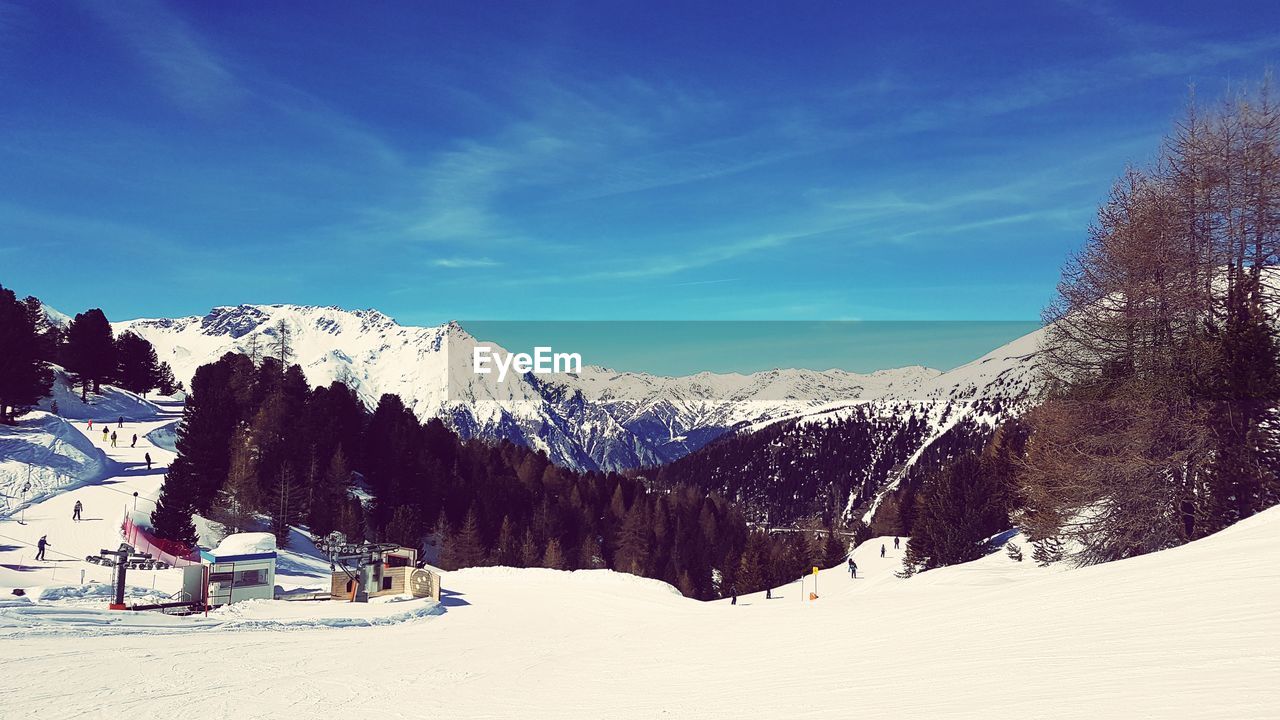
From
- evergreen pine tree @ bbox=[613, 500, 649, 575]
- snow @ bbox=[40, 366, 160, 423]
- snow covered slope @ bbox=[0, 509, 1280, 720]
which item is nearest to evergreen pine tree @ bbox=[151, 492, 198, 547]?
snow covered slope @ bbox=[0, 509, 1280, 720]

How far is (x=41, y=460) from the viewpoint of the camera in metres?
58.8

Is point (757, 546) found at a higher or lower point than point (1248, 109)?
lower

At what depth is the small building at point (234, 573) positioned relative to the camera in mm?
33375

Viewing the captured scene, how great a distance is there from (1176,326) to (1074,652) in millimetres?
19938

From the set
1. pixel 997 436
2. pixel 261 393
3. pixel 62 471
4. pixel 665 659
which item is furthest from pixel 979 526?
pixel 261 393

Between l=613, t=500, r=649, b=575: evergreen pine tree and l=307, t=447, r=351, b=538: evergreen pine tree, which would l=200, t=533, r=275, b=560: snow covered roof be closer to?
l=307, t=447, r=351, b=538: evergreen pine tree

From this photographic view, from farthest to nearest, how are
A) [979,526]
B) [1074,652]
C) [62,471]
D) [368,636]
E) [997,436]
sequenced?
[997,436]
[62,471]
[979,526]
[368,636]
[1074,652]

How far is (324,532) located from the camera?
66562mm

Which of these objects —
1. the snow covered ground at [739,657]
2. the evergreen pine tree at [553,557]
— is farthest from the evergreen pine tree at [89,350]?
the snow covered ground at [739,657]

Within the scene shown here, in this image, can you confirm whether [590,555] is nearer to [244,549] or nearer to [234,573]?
[244,549]

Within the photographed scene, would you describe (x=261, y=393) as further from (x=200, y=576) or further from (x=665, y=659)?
(x=665, y=659)

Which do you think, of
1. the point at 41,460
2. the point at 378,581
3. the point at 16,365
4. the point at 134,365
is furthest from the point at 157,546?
the point at 134,365

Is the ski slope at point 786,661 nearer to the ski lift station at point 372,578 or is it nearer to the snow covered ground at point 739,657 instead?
the snow covered ground at point 739,657

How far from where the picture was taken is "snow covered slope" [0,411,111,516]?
5372cm
